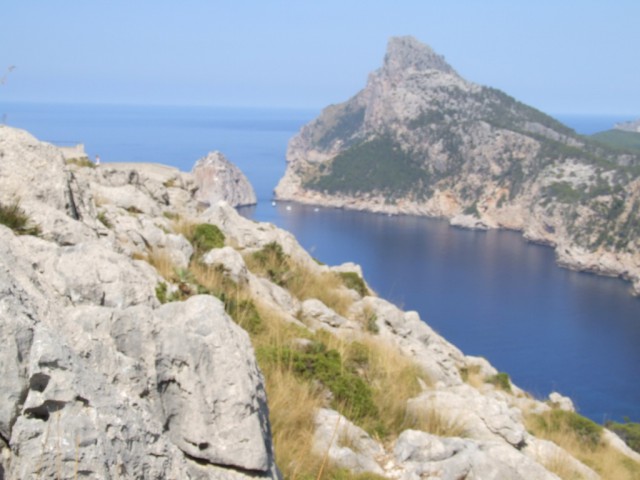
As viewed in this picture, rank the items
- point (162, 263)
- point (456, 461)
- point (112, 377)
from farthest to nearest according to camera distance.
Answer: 1. point (162, 263)
2. point (456, 461)
3. point (112, 377)

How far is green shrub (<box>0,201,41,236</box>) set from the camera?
463 centimetres

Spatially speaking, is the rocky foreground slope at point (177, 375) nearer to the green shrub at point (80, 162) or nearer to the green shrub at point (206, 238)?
the green shrub at point (206, 238)

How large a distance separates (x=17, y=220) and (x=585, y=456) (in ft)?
24.7

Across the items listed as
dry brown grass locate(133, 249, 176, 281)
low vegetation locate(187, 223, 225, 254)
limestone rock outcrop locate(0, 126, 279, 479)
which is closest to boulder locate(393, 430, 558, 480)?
limestone rock outcrop locate(0, 126, 279, 479)

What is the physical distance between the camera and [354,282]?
44.7 ft

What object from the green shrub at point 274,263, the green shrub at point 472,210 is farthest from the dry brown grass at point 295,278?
the green shrub at point 472,210

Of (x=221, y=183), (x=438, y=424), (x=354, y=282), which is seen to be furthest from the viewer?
(x=221, y=183)

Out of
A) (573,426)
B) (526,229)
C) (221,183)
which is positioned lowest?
(526,229)

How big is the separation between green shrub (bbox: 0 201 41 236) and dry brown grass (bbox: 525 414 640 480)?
5335 millimetres

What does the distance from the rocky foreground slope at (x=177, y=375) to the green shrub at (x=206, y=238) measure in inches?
2.0

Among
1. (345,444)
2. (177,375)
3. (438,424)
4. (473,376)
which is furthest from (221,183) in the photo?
(177,375)

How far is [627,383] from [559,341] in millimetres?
10318

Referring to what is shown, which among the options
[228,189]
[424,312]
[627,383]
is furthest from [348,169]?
[627,383]

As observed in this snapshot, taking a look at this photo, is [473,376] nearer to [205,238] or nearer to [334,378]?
[205,238]
